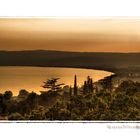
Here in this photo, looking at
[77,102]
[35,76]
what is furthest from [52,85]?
[77,102]

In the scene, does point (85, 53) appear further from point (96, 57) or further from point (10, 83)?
point (10, 83)

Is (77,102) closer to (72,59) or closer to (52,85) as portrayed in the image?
(52,85)

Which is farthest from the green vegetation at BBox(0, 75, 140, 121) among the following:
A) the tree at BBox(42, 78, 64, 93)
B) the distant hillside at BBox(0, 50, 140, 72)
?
the distant hillside at BBox(0, 50, 140, 72)

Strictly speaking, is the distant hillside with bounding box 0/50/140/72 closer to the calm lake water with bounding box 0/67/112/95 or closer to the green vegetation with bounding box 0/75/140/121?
the calm lake water with bounding box 0/67/112/95

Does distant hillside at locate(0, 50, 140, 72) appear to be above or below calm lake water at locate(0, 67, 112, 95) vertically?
above

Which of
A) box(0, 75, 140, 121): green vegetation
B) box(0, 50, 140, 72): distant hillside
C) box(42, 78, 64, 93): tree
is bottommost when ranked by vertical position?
box(0, 75, 140, 121): green vegetation

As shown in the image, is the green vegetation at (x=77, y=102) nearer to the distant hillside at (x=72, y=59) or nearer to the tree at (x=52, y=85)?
the tree at (x=52, y=85)
